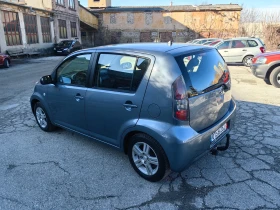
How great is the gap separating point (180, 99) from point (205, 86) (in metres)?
0.49

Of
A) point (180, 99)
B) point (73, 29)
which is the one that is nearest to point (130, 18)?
point (73, 29)

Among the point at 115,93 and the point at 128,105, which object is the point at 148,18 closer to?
the point at 115,93

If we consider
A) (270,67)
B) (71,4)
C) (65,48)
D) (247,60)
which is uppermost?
(71,4)

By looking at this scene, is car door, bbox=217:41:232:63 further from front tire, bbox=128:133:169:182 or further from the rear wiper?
front tire, bbox=128:133:169:182

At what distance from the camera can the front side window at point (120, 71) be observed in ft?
9.12

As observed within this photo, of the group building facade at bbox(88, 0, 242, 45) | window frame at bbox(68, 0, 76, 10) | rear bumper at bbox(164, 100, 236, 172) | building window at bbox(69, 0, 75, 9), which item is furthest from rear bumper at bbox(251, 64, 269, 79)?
building facade at bbox(88, 0, 242, 45)

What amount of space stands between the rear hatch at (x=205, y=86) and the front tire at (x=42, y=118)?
2.89 m

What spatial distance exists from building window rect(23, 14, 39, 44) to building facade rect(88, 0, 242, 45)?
16543 millimetres

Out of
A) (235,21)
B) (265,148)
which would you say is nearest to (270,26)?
(235,21)

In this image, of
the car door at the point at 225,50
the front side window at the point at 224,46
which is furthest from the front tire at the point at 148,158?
the front side window at the point at 224,46

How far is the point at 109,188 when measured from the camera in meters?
2.83

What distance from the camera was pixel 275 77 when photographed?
25.3 ft

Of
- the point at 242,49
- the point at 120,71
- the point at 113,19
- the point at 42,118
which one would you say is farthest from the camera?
the point at 113,19

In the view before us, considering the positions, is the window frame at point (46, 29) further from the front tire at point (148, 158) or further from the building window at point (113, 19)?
the front tire at point (148, 158)
